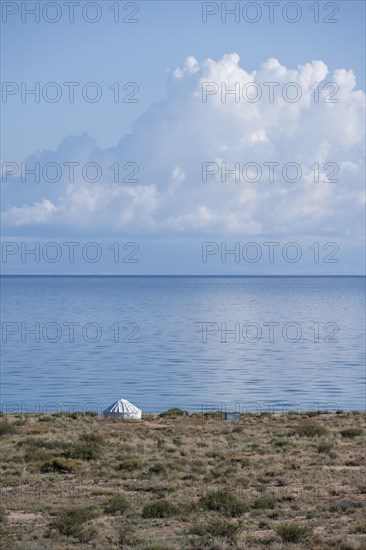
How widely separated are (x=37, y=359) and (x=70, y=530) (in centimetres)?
7551

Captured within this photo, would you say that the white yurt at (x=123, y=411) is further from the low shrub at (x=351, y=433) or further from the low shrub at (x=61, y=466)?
the low shrub at (x=61, y=466)

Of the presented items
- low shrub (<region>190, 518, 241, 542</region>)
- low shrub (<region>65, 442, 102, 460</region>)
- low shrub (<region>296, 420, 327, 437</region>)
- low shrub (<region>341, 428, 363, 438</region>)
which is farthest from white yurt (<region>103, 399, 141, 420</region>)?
low shrub (<region>190, 518, 241, 542</region>)

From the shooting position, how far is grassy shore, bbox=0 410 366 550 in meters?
18.7

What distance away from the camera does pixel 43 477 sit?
84.9 ft

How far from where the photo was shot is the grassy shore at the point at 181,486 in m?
18.7

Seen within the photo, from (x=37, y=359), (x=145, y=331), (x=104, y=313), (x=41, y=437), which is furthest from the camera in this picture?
(x=104, y=313)

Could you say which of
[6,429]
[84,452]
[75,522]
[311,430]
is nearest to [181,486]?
[84,452]

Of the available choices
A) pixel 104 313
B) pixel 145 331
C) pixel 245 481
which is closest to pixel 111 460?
pixel 245 481

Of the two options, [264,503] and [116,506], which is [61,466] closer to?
[116,506]

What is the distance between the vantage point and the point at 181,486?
80.5 feet

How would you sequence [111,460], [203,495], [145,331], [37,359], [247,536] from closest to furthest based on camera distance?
[247,536]
[203,495]
[111,460]
[37,359]
[145,331]

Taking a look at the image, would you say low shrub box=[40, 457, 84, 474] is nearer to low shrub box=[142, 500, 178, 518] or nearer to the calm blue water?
low shrub box=[142, 500, 178, 518]

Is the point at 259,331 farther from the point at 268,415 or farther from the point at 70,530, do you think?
the point at 70,530

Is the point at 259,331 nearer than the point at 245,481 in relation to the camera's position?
No
